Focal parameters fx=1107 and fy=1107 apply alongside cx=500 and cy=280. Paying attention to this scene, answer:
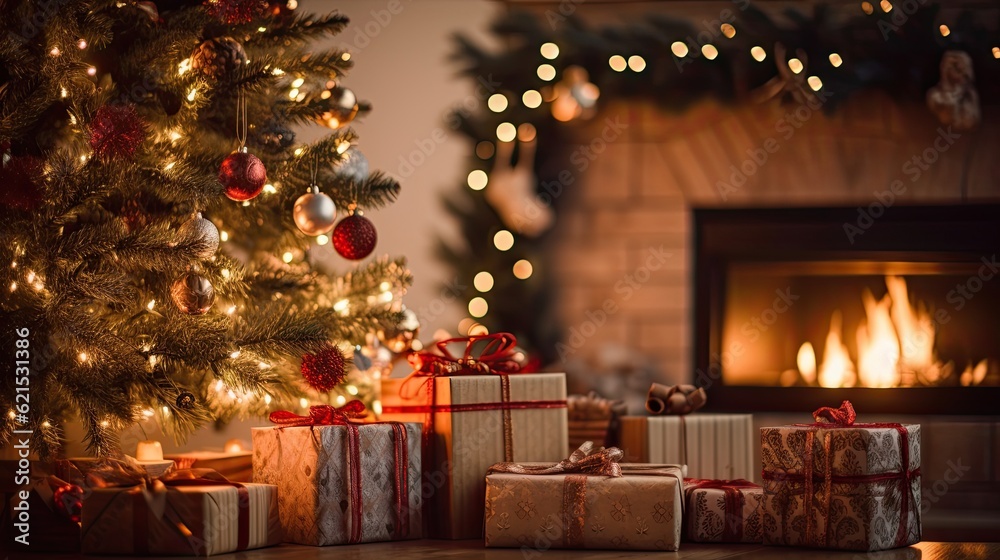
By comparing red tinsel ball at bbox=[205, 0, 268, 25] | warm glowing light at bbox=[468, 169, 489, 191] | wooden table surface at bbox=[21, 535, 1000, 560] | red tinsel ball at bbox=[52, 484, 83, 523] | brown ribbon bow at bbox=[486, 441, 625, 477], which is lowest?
wooden table surface at bbox=[21, 535, 1000, 560]

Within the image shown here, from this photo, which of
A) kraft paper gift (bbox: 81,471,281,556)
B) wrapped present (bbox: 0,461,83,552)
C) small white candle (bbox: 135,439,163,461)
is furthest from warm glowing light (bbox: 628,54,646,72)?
wrapped present (bbox: 0,461,83,552)

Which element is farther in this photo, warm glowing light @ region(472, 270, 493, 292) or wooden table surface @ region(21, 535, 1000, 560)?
warm glowing light @ region(472, 270, 493, 292)

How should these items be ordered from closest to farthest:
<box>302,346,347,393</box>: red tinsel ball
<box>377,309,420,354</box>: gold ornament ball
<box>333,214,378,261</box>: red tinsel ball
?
<box>302,346,347,393</box>: red tinsel ball
<box>333,214,378,261</box>: red tinsel ball
<box>377,309,420,354</box>: gold ornament ball

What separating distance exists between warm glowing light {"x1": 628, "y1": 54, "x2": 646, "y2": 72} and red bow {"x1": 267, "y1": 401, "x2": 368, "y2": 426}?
1.63m

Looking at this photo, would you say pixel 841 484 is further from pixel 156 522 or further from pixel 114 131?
pixel 114 131

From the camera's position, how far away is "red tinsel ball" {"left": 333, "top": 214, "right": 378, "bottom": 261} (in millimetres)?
2678

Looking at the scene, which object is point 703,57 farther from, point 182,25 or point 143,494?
point 143,494

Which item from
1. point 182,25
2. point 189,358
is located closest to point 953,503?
point 189,358

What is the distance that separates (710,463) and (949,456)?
1018mm

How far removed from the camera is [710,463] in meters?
2.84

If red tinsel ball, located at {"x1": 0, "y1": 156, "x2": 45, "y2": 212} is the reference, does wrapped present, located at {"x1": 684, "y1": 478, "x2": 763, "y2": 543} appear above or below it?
below

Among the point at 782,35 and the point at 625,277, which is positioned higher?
the point at 782,35

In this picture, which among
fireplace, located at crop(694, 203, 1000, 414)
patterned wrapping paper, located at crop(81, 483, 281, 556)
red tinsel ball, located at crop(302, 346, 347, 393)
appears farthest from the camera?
fireplace, located at crop(694, 203, 1000, 414)

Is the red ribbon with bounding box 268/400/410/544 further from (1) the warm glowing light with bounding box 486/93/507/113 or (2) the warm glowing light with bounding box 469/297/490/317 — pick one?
(1) the warm glowing light with bounding box 486/93/507/113
